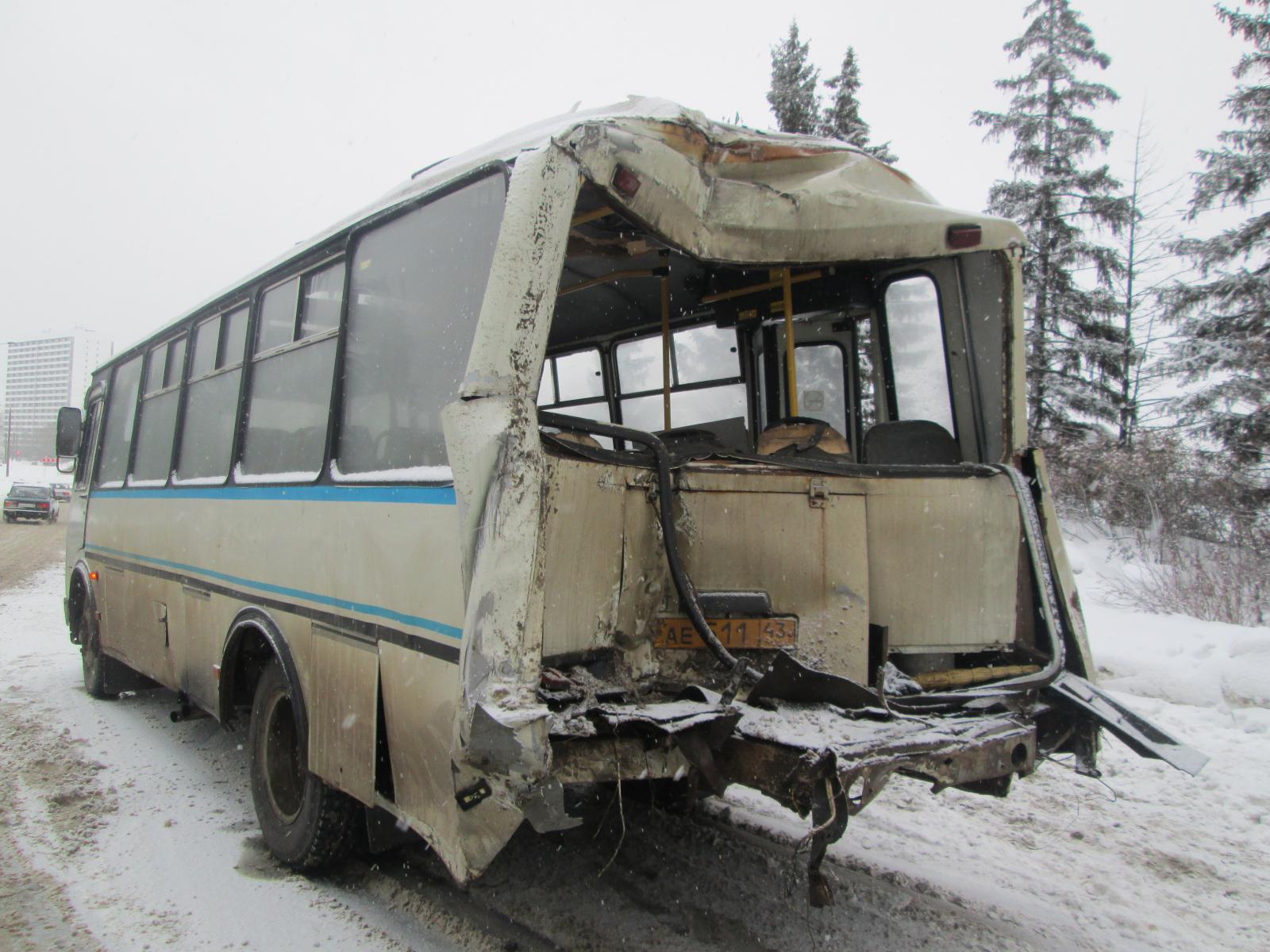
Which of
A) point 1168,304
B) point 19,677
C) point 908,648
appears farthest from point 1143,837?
point 1168,304

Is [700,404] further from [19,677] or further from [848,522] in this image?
[19,677]

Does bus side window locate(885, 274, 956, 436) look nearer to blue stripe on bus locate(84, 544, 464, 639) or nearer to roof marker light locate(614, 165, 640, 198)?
roof marker light locate(614, 165, 640, 198)

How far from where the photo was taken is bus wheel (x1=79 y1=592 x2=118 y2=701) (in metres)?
6.99

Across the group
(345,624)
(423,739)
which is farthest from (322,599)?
(423,739)

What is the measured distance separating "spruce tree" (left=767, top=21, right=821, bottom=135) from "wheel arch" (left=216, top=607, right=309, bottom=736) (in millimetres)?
18599

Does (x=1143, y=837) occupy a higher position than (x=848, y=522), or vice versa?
(x=848, y=522)

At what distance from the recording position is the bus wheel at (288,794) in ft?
12.4

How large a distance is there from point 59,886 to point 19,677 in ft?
17.4

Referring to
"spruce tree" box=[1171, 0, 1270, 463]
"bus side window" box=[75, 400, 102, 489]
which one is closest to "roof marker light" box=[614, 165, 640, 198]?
"bus side window" box=[75, 400, 102, 489]

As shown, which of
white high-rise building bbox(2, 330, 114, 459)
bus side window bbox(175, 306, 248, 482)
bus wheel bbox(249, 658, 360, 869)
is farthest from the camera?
white high-rise building bbox(2, 330, 114, 459)

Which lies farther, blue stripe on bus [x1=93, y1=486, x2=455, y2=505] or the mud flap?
the mud flap

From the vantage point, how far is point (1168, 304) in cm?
1627

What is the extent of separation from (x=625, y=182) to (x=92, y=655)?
6814 mm

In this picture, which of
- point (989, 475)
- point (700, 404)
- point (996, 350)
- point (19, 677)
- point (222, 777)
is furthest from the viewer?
point (19, 677)
